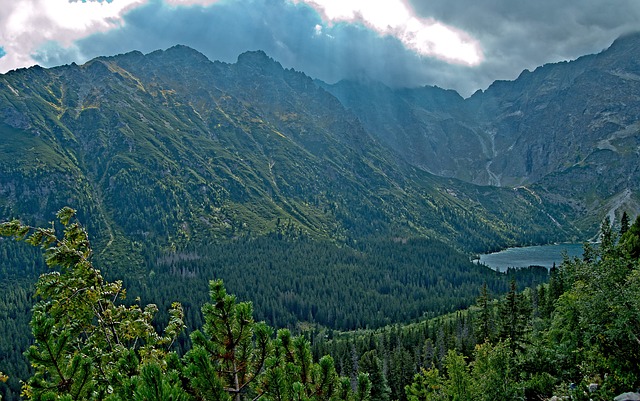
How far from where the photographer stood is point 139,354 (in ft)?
44.7

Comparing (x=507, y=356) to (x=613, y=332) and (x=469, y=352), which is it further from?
(x=469, y=352)

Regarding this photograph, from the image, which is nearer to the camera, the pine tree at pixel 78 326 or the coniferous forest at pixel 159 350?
the coniferous forest at pixel 159 350

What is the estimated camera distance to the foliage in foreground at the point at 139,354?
9898 millimetres

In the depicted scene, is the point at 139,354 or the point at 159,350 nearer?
the point at 139,354

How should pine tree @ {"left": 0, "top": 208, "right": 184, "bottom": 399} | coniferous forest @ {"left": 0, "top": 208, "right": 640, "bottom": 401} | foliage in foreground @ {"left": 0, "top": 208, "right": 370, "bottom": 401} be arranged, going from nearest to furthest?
foliage in foreground @ {"left": 0, "top": 208, "right": 370, "bottom": 401} < coniferous forest @ {"left": 0, "top": 208, "right": 640, "bottom": 401} < pine tree @ {"left": 0, "top": 208, "right": 184, "bottom": 399}

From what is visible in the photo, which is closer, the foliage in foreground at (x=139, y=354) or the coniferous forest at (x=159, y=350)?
the foliage in foreground at (x=139, y=354)

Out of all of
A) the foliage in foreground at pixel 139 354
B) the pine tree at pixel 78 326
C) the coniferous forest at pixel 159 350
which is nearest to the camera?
the foliage in foreground at pixel 139 354

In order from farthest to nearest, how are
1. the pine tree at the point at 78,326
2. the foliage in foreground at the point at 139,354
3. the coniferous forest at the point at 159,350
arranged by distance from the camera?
the pine tree at the point at 78,326 < the coniferous forest at the point at 159,350 < the foliage in foreground at the point at 139,354

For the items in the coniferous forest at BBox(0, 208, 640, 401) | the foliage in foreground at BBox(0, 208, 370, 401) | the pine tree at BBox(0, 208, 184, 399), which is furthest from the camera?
the pine tree at BBox(0, 208, 184, 399)

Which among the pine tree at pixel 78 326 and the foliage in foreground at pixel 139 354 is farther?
the pine tree at pixel 78 326

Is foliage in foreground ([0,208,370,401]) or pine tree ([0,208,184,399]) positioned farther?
pine tree ([0,208,184,399])

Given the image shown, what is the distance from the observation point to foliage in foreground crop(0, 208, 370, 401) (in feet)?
32.5

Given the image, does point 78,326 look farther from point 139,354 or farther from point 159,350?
point 159,350

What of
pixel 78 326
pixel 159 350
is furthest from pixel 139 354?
pixel 78 326
